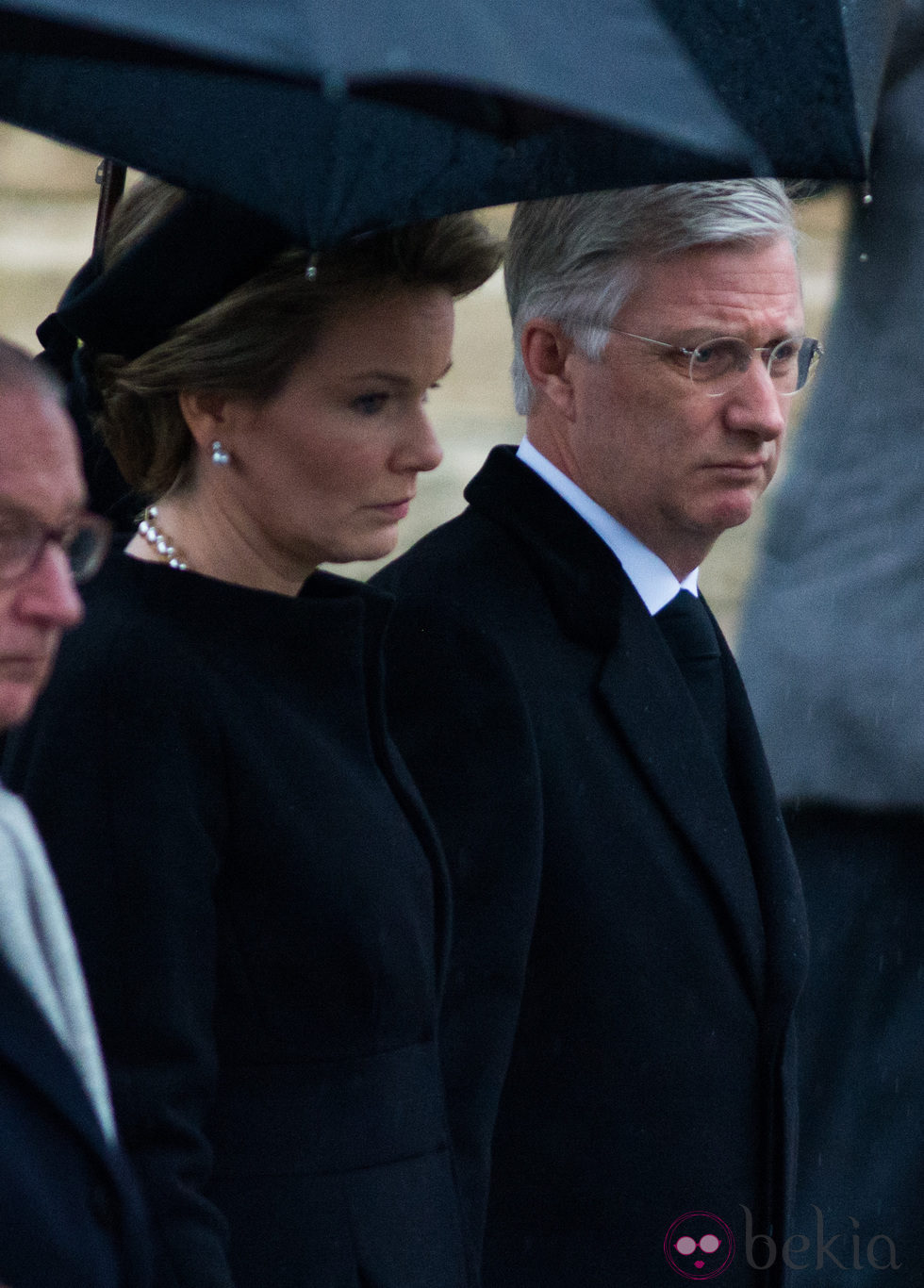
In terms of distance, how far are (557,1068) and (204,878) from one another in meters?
0.69

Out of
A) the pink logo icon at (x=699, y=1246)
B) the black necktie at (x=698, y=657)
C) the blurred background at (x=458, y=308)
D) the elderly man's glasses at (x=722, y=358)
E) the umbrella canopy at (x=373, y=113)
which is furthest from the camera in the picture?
the blurred background at (x=458, y=308)

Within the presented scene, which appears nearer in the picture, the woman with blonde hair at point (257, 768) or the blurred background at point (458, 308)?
the woman with blonde hair at point (257, 768)

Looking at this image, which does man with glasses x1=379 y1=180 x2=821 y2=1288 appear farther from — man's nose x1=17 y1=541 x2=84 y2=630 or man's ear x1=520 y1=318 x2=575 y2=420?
man's nose x1=17 y1=541 x2=84 y2=630

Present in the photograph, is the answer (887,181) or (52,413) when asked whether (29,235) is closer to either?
(887,181)

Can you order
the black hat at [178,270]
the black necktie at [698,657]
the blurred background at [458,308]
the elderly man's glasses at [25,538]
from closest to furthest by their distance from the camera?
1. the elderly man's glasses at [25,538]
2. the black hat at [178,270]
3. the black necktie at [698,657]
4. the blurred background at [458,308]

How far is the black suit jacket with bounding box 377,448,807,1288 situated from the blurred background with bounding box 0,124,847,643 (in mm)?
4571

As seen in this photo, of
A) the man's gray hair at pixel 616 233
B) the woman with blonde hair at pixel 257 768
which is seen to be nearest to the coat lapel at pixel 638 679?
the man's gray hair at pixel 616 233

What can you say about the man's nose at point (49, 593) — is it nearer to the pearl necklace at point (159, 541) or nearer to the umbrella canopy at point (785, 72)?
the pearl necklace at point (159, 541)

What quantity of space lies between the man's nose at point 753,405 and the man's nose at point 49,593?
3.90 feet

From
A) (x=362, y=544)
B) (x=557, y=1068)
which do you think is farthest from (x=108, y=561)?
(x=557, y=1068)

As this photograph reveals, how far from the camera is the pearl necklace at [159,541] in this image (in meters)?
2.24

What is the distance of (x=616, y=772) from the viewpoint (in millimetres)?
2574

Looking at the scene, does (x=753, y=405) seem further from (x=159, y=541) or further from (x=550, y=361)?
(x=159, y=541)

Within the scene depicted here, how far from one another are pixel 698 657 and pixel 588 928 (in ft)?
1.63
